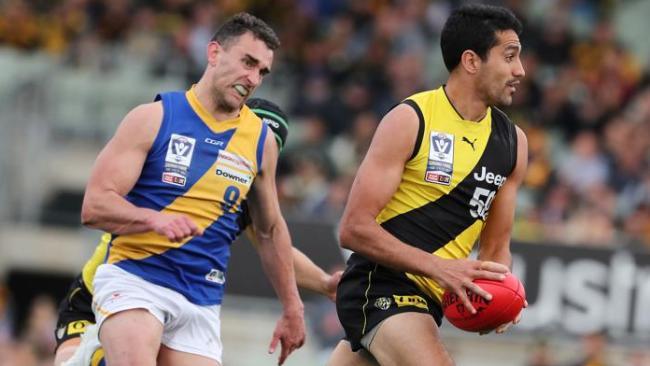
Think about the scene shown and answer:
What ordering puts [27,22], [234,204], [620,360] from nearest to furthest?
1. [234,204]
2. [620,360]
3. [27,22]

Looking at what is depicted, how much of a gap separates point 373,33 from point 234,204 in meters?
11.8

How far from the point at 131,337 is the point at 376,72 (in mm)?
11642

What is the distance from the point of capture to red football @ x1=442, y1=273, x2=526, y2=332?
7578 millimetres

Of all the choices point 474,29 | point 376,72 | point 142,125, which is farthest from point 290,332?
point 376,72

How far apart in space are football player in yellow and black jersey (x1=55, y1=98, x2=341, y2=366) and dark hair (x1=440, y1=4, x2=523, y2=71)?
123cm

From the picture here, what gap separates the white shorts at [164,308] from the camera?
25.8 ft

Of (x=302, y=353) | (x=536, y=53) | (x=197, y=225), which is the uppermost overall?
(x=197, y=225)

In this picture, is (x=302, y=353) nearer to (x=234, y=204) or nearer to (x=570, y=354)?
(x=570, y=354)

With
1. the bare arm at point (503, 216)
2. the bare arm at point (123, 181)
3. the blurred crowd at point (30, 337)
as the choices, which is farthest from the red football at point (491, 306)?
the blurred crowd at point (30, 337)

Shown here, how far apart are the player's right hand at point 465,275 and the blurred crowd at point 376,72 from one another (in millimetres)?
8340

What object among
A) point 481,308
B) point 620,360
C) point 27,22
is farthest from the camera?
point 27,22

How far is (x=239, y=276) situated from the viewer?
48.3 ft

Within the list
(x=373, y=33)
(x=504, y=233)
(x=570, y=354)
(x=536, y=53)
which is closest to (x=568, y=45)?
(x=536, y=53)

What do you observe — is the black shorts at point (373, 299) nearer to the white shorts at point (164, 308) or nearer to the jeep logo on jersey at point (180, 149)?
the white shorts at point (164, 308)
